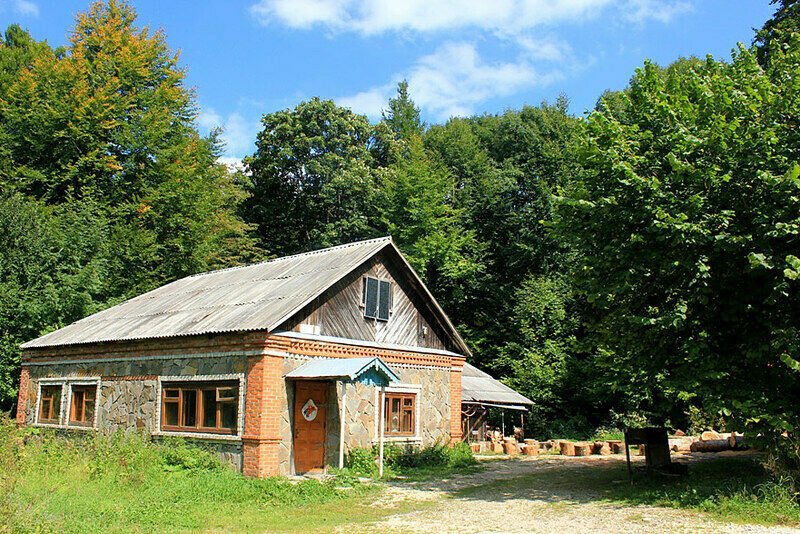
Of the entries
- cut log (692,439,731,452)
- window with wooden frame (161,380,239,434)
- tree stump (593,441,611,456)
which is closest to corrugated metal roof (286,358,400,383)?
window with wooden frame (161,380,239,434)

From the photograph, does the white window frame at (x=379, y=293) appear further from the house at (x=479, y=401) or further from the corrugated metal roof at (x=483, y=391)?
the house at (x=479, y=401)

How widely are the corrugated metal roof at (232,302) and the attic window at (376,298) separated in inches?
33.7

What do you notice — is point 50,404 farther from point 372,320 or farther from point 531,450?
point 531,450

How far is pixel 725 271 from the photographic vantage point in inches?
485

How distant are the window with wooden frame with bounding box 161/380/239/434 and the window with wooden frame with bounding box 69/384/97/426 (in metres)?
3.66

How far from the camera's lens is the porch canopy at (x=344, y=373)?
573 inches

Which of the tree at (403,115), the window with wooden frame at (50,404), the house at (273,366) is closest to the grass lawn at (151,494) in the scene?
the house at (273,366)

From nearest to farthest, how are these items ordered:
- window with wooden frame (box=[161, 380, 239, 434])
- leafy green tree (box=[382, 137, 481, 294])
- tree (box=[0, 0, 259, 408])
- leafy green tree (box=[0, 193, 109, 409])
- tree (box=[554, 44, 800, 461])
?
tree (box=[554, 44, 800, 461]) → window with wooden frame (box=[161, 380, 239, 434]) → leafy green tree (box=[0, 193, 109, 409]) → tree (box=[0, 0, 259, 408]) → leafy green tree (box=[382, 137, 481, 294])

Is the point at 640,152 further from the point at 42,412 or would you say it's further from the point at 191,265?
the point at 191,265

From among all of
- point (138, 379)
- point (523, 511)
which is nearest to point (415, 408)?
point (523, 511)

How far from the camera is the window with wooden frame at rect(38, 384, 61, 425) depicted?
2002cm

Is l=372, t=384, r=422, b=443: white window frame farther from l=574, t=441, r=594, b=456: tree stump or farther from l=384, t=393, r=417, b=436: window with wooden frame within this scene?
l=574, t=441, r=594, b=456: tree stump

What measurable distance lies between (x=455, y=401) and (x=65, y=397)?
1200 centimetres

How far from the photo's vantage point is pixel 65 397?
64.4 ft
